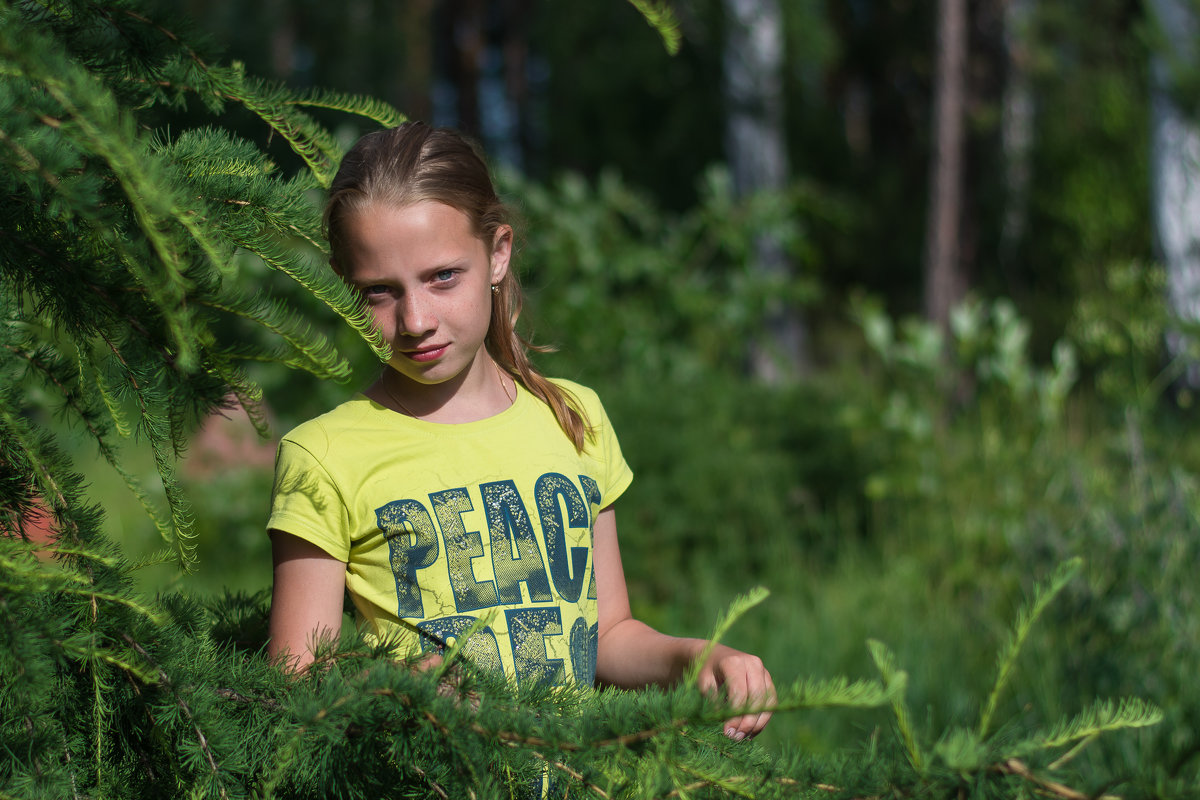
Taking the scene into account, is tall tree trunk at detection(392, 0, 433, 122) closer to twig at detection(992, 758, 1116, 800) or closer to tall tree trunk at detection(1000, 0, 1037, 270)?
tall tree trunk at detection(1000, 0, 1037, 270)

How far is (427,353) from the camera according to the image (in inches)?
55.9

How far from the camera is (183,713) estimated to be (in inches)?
41.6

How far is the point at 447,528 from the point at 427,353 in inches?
9.5

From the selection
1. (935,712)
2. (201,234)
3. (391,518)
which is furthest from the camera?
(935,712)

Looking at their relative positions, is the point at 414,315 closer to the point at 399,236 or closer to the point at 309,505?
the point at 399,236

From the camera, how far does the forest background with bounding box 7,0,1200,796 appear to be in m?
3.23

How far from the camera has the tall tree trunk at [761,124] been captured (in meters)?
6.79

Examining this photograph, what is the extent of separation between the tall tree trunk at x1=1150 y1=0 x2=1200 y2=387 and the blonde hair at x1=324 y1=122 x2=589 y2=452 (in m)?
4.35

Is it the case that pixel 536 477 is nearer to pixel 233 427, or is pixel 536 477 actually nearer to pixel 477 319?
pixel 477 319

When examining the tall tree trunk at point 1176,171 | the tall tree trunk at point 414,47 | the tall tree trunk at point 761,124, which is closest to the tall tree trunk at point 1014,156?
the tall tree trunk at point 761,124

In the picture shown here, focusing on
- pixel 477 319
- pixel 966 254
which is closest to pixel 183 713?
A: pixel 477 319

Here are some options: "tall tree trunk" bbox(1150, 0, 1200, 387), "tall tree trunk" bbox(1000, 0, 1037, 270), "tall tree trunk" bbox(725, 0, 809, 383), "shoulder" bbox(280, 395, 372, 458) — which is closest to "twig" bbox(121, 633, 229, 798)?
"shoulder" bbox(280, 395, 372, 458)

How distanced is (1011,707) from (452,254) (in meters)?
2.64

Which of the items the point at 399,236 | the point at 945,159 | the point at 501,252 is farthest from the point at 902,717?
the point at 945,159
